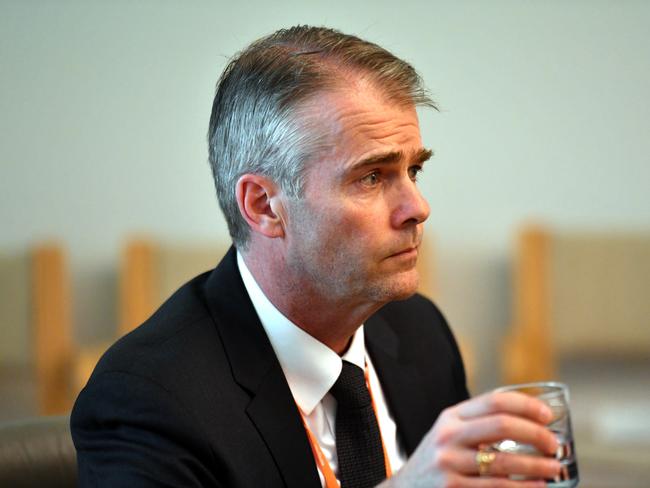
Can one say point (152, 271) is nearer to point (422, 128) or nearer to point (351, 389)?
point (422, 128)

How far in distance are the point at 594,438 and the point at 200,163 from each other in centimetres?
229

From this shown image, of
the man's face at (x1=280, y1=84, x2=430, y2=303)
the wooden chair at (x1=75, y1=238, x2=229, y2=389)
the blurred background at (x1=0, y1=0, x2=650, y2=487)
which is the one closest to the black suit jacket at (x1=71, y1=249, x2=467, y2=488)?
the man's face at (x1=280, y1=84, x2=430, y2=303)

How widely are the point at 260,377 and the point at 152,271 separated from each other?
2.84m

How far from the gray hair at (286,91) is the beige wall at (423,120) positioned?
284 centimetres

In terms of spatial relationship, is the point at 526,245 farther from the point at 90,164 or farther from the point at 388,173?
the point at 388,173

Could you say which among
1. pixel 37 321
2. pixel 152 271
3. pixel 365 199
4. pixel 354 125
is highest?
pixel 354 125

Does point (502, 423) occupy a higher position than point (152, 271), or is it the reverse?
point (502, 423)

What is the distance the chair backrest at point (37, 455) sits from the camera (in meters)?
A: 1.71

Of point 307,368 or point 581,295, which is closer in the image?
point 307,368

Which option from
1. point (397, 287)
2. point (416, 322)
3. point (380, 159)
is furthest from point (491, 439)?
point (416, 322)

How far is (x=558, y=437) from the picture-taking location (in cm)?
127

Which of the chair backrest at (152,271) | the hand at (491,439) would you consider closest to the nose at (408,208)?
the hand at (491,439)

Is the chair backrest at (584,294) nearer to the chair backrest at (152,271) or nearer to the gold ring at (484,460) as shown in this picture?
the chair backrest at (152,271)

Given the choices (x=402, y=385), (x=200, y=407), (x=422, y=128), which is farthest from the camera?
(x=422, y=128)
